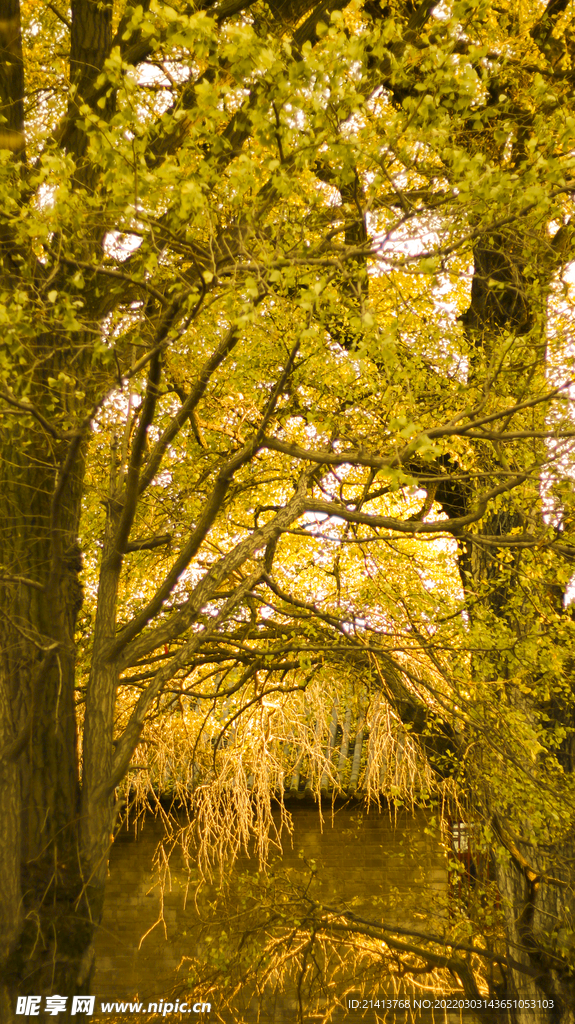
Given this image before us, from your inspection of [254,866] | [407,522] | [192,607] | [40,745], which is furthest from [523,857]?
[254,866]

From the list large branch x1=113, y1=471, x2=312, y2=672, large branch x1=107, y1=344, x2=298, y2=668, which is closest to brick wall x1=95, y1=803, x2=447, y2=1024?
large branch x1=113, y1=471, x2=312, y2=672

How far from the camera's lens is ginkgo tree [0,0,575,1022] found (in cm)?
358

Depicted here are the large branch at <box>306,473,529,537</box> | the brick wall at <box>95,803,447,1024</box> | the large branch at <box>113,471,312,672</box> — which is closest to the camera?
the large branch at <box>306,473,529,537</box>

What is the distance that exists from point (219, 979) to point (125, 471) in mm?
4112

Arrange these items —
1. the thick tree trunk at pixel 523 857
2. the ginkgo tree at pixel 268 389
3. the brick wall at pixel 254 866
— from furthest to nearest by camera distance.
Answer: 1. the brick wall at pixel 254 866
2. the thick tree trunk at pixel 523 857
3. the ginkgo tree at pixel 268 389

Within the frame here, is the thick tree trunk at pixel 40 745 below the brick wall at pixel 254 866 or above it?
above

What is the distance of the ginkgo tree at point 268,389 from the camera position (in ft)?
11.7

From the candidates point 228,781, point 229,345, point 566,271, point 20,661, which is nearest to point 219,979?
point 228,781

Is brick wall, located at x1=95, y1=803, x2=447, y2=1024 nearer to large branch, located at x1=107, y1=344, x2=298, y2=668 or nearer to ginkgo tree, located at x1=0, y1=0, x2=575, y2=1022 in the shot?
ginkgo tree, located at x1=0, y1=0, x2=575, y2=1022

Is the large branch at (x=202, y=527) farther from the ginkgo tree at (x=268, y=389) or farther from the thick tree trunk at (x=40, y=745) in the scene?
the thick tree trunk at (x=40, y=745)

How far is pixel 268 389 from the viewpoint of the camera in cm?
630

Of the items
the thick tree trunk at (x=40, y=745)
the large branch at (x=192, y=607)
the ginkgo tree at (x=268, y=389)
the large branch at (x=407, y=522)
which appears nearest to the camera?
the ginkgo tree at (x=268, y=389)

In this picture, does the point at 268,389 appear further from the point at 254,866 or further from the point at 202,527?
the point at 254,866

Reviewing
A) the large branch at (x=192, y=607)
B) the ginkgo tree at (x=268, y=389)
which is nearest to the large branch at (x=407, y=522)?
the ginkgo tree at (x=268, y=389)
